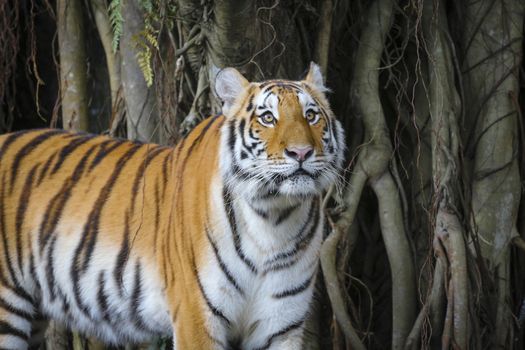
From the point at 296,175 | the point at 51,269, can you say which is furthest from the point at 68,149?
the point at 296,175

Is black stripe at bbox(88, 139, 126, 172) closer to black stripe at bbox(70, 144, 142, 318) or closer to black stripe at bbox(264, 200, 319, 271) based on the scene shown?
black stripe at bbox(70, 144, 142, 318)

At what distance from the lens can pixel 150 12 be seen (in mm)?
4449

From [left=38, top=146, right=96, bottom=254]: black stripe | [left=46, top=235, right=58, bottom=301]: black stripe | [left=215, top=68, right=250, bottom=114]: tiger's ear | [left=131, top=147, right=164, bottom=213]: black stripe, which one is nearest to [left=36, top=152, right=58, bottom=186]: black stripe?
[left=38, top=146, right=96, bottom=254]: black stripe

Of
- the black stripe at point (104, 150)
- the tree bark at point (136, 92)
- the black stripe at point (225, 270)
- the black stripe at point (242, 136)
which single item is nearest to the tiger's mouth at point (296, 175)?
the black stripe at point (242, 136)

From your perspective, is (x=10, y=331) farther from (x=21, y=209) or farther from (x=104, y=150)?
(x=104, y=150)

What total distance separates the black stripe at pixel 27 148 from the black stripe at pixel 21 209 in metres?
0.06

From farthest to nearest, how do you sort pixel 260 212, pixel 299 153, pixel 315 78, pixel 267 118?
pixel 315 78 < pixel 260 212 < pixel 267 118 < pixel 299 153

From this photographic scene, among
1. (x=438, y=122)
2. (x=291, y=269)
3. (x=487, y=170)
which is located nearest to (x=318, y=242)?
(x=291, y=269)

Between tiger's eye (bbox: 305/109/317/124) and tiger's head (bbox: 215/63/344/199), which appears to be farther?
tiger's eye (bbox: 305/109/317/124)

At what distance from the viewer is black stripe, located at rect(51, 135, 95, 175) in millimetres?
4367

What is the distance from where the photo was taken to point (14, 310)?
4207 millimetres

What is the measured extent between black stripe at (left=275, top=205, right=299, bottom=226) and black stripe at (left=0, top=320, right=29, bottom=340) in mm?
1299

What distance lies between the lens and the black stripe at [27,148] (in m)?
4.34

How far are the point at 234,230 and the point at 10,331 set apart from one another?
3.81 ft
